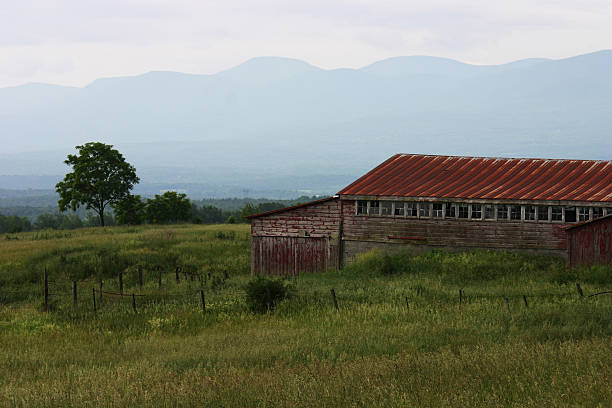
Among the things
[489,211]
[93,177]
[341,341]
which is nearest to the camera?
[341,341]

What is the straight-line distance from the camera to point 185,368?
1321 centimetres

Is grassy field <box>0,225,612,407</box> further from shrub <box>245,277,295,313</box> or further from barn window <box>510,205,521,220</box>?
barn window <box>510,205,521,220</box>

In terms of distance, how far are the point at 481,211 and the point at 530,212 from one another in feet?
7.27

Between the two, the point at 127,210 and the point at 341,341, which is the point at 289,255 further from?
the point at 127,210

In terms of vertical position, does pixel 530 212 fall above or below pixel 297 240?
above

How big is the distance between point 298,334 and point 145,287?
1579cm

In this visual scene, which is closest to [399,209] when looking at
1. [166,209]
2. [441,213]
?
[441,213]

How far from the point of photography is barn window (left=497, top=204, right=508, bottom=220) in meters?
32.1

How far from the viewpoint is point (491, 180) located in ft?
113

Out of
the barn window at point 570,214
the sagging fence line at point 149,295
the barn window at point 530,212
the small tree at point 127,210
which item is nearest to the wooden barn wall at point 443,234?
the barn window at point 530,212

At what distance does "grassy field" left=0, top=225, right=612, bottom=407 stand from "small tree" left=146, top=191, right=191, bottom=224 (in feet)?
172

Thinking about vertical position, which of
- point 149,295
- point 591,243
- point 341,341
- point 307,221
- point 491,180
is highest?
point 491,180

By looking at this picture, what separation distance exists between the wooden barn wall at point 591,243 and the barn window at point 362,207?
973cm

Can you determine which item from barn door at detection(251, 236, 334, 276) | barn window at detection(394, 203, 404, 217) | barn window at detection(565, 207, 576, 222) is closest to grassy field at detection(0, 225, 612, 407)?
barn window at detection(565, 207, 576, 222)
